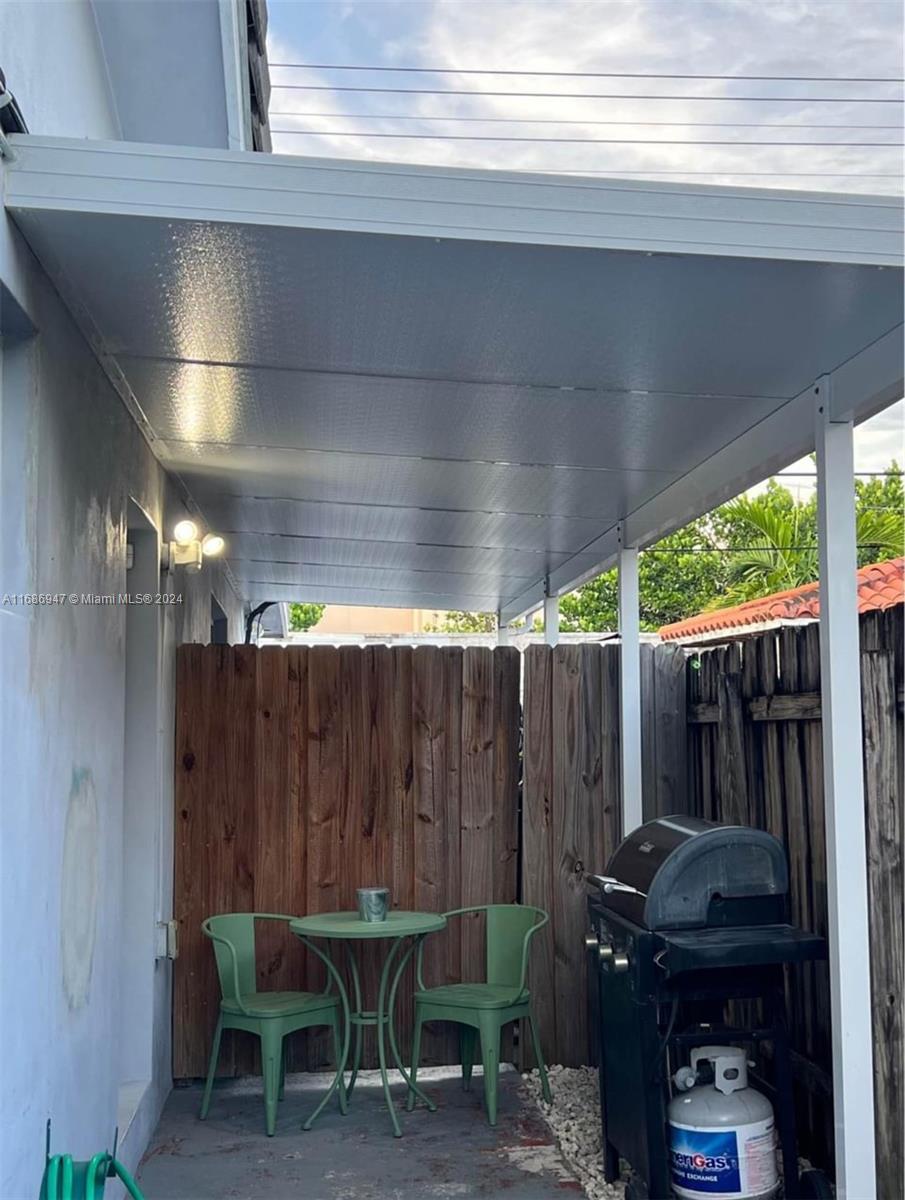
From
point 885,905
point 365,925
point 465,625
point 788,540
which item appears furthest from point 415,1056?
point 465,625

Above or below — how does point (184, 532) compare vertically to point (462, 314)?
below

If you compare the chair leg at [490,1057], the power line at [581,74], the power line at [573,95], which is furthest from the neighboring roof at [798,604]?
the power line at [573,95]

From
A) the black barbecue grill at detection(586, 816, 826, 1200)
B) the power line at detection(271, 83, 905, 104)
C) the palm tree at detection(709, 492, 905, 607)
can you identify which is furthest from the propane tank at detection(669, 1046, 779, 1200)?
the power line at detection(271, 83, 905, 104)

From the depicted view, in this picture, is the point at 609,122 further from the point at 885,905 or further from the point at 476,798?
the point at 885,905

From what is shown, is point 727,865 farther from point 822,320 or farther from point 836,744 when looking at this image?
point 822,320

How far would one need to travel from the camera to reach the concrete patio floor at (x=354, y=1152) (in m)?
4.07

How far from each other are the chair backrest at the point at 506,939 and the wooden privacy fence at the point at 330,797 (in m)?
0.15

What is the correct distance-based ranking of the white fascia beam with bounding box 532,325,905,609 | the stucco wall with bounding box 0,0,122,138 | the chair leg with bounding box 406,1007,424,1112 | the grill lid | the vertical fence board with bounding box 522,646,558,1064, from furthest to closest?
the vertical fence board with bounding box 522,646,558,1064, the chair leg with bounding box 406,1007,424,1112, the grill lid, the white fascia beam with bounding box 532,325,905,609, the stucco wall with bounding box 0,0,122,138

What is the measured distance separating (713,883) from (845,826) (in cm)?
61

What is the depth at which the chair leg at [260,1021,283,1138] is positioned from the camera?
15.1 ft

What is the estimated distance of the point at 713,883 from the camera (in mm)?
3740

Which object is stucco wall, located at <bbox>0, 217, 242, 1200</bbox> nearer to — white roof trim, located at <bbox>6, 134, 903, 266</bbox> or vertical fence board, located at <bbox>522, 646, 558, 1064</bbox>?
white roof trim, located at <bbox>6, 134, 903, 266</bbox>

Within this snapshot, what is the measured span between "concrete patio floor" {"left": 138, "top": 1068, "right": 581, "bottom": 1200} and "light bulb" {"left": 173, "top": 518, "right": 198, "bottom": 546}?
2384mm

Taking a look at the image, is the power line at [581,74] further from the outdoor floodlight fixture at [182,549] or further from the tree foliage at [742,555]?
the outdoor floodlight fixture at [182,549]
